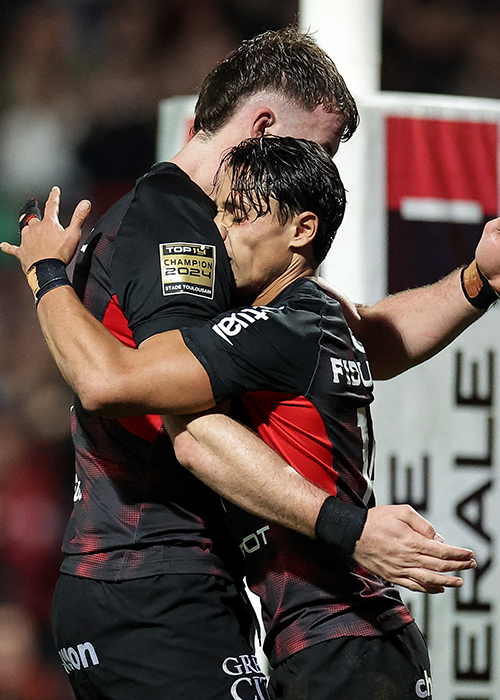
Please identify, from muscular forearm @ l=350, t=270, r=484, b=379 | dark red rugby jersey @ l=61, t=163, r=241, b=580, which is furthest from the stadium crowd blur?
dark red rugby jersey @ l=61, t=163, r=241, b=580

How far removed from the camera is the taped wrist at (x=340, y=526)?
5.51 feet

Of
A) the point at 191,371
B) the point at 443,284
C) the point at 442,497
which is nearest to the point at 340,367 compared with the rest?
the point at 191,371

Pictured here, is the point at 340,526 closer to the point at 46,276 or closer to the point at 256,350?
the point at 256,350

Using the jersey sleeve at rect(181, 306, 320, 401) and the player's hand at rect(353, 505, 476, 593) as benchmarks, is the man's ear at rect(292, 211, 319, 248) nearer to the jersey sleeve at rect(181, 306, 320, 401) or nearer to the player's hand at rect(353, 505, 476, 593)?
the jersey sleeve at rect(181, 306, 320, 401)

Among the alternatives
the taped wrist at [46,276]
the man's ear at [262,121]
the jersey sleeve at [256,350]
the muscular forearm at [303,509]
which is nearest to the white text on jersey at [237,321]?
the jersey sleeve at [256,350]

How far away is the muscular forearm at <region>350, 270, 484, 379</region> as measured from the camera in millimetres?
2439

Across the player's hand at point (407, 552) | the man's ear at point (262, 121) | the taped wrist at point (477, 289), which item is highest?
the man's ear at point (262, 121)

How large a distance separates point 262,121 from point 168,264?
54 cm

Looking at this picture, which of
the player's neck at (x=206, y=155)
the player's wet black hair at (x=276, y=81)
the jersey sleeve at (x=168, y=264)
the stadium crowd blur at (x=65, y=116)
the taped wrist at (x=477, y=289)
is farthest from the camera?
the stadium crowd blur at (x=65, y=116)

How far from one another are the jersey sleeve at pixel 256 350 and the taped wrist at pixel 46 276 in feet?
1.00

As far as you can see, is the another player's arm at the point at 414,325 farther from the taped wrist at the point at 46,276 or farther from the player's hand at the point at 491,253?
the taped wrist at the point at 46,276

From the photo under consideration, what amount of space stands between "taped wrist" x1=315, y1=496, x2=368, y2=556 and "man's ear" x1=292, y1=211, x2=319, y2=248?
0.54 meters

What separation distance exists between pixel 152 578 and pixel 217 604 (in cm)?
14

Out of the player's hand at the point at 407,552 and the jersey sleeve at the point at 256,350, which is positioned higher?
the jersey sleeve at the point at 256,350
